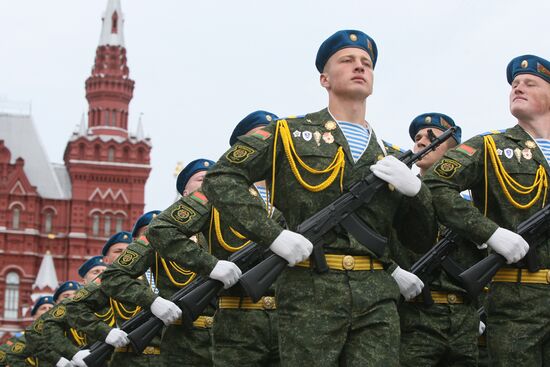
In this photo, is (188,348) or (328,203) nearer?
(328,203)

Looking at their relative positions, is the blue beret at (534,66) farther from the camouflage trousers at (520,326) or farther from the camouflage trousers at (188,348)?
the camouflage trousers at (188,348)

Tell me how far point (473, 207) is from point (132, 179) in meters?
49.8

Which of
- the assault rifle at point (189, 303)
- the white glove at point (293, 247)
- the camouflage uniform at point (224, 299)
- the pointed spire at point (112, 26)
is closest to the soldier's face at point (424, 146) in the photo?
the camouflage uniform at point (224, 299)

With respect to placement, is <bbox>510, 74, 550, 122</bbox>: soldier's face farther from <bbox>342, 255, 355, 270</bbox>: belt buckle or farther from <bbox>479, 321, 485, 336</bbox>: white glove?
<bbox>342, 255, 355, 270</bbox>: belt buckle

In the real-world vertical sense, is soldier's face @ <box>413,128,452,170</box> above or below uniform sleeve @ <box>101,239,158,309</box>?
above

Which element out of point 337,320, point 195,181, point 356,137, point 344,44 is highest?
point 344,44

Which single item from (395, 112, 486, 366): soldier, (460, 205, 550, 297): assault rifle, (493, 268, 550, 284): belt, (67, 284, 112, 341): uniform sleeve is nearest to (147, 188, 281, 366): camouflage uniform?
(395, 112, 486, 366): soldier

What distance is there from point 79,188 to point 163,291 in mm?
47140

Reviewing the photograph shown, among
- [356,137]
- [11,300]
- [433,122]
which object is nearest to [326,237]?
[356,137]

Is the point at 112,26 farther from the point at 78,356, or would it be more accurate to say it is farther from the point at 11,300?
the point at 78,356

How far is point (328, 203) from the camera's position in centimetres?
560

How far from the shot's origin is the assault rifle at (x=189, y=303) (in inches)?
280

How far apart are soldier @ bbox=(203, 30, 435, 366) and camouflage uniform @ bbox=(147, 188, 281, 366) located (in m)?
1.08

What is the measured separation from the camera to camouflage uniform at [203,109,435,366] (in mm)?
5219
